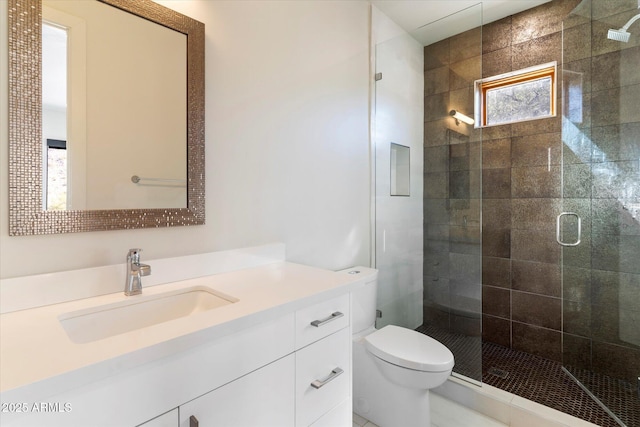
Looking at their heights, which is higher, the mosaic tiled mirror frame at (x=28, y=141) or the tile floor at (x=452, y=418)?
the mosaic tiled mirror frame at (x=28, y=141)

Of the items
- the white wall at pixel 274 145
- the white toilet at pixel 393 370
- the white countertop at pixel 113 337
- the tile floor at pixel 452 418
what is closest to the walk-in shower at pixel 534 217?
the tile floor at pixel 452 418

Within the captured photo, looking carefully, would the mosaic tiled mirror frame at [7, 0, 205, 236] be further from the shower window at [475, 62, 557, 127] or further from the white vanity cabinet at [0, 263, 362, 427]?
the shower window at [475, 62, 557, 127]

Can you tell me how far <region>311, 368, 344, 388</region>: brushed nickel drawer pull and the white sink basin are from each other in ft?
1.32

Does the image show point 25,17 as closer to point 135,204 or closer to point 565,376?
point 135,204

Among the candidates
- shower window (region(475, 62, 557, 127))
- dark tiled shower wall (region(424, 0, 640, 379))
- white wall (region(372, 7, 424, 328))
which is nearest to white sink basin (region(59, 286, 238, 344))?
white wall (region(372, 7, 424, 328))

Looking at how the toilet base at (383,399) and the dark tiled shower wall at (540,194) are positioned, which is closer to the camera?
the toilet base at (383,399)

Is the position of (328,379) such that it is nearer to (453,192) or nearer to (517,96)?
(453,192)

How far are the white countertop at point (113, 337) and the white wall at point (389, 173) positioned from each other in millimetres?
1302

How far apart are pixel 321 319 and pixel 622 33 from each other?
2.48m

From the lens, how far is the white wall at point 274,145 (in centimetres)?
110

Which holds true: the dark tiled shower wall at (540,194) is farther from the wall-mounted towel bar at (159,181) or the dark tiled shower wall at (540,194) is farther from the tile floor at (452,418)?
the wall-mounted towel bar at (159,181)

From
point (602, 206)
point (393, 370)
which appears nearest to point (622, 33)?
point (602, 206)

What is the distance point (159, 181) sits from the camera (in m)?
1.24

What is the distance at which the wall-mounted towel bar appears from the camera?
118 cm
